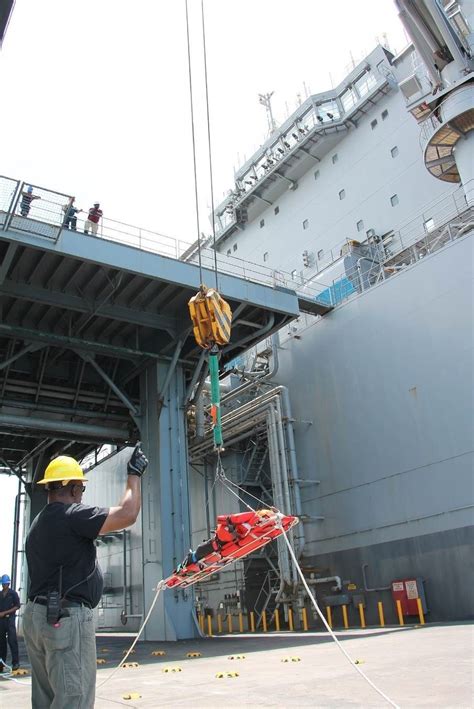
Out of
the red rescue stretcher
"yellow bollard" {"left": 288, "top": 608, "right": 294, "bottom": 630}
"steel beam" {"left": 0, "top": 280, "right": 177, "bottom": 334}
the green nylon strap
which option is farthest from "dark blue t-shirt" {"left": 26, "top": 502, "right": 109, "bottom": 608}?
"yellow bollard" {"left": 288, "top": 608, "right": 294, "bottom": 630}

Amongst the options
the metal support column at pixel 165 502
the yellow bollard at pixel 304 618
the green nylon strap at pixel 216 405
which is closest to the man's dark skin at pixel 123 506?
the green nylon strap at pixel 216 405

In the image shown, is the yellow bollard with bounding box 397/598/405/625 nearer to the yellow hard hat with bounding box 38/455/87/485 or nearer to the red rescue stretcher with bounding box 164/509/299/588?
the red rescue stretcher with bounding box 164/509/299/588

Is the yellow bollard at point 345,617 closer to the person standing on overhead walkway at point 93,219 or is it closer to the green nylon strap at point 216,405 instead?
the green nylon strap at point 216,405

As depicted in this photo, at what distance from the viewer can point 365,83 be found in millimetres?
26812

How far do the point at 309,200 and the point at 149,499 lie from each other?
56.2ft

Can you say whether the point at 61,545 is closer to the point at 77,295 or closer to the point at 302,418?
the point at 77,295

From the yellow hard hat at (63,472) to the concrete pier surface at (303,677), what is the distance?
315 cm

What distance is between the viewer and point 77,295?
16.0 m

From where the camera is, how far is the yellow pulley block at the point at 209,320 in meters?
10.4

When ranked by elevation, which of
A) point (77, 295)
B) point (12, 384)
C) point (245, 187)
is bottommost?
point (12, 384)

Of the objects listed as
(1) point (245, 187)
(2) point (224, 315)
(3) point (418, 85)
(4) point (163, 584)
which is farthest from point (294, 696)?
(1) point (245, 187)

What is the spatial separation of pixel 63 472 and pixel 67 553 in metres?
0.51

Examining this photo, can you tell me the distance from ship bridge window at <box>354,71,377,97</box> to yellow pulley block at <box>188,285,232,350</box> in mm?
20146

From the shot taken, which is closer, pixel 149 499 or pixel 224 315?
pixel 224 315
